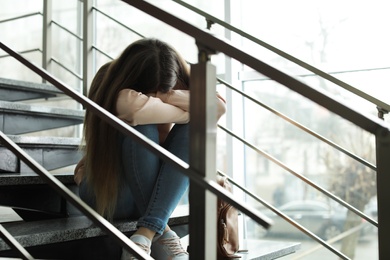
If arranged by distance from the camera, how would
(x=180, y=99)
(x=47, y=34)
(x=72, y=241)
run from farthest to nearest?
(x=47, y=34)
(x=180, y=99)
(x=72, y=241)

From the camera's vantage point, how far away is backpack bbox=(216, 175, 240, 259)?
1646 millimetres

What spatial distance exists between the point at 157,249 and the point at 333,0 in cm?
174

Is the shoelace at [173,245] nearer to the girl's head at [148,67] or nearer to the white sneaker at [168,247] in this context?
the white sneaker at [168,247]

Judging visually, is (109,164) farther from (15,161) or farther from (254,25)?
(254,25)

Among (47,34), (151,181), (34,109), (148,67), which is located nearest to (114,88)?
(148,67)

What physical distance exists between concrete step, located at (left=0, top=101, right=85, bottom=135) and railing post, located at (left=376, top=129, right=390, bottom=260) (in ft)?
4.82

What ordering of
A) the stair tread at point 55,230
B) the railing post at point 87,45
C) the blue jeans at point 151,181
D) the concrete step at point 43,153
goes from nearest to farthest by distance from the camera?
the stair tread at point 55,230, the blue jeans at point 151,181, the concrete step at point 43,153, the railing post at point 87,45

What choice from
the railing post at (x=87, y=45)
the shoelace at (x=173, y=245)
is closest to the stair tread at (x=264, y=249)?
the shoelace at (x=173, y=245)

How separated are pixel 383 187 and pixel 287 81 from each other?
9.5 inches

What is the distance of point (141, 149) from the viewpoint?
160 cm

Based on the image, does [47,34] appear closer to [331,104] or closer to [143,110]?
[143,110]

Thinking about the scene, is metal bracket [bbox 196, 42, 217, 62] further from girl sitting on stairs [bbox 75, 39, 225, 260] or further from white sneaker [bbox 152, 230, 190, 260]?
white sneaker [bbox 152, 230, 190, 260]

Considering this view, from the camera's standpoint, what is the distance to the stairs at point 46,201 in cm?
152

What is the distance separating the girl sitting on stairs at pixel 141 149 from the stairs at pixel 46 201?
10cm
